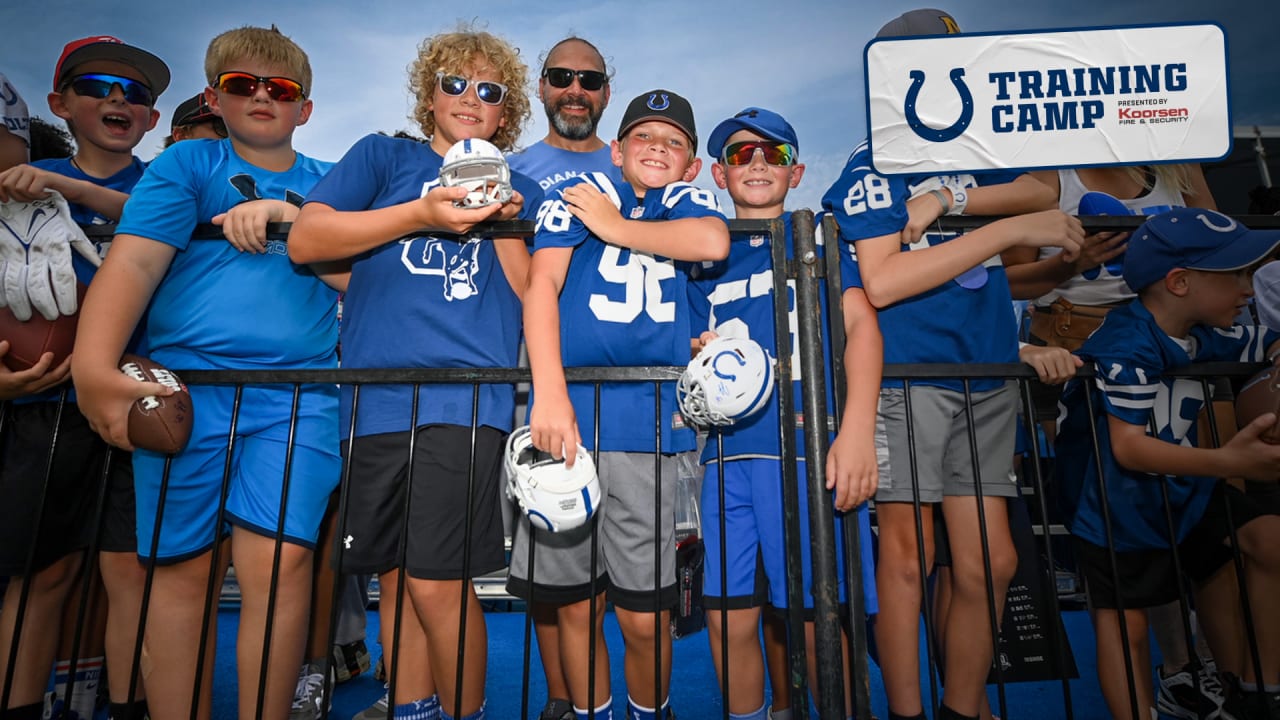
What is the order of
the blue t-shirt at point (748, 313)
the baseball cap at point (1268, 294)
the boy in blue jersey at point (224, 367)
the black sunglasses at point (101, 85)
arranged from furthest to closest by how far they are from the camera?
the baseball cap at point (1268, 294) < the black sunglasses at point (101, 85) < the blue t-shirt at point (748, 313) < the boy in blue jersey at point (224, 367)

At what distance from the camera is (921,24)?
103 inches

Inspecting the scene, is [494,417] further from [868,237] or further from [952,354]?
[952,354]

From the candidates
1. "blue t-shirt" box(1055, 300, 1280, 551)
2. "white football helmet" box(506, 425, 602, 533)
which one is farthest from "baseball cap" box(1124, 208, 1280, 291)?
"white football helmet" box(506, 425, 602, 533)

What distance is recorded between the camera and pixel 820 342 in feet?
6.43

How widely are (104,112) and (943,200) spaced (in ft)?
10.5

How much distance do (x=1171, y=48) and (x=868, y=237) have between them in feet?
4.92

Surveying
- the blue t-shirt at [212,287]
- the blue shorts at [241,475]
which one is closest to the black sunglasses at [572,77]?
the blue t-shirt at [212,287]

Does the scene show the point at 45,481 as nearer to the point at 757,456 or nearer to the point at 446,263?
Answer: the point at 446,263

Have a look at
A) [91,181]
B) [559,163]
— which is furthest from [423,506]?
[91,181]

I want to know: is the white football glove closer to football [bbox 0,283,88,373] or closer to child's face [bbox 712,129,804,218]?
football [bbox 0,283,88,373]

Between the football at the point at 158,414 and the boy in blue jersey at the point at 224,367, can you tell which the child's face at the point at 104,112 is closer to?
the boy in blue jersey at the point at 224,367

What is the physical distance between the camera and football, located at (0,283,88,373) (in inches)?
79.7

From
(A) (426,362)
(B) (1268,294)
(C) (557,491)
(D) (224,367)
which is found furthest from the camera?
(B) (1268,294)

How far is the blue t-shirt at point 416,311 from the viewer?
2006 mm
